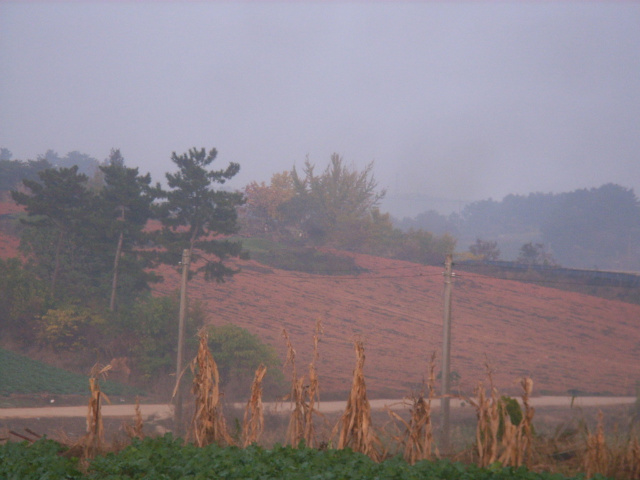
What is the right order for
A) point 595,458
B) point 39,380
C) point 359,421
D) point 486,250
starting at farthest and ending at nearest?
point 486,250
point 39,380
point 359,421
point 595,458

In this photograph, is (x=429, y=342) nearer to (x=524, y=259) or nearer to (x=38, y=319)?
(x=524, y=259)

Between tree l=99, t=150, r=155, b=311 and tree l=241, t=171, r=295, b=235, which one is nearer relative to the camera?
tree l=99, t=150, r=155, b=311

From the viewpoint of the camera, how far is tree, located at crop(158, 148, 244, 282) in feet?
76.5

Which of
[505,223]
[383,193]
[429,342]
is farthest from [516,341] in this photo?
[505,223]

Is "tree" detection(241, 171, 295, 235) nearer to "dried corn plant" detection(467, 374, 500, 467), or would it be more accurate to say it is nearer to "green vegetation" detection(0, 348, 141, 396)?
"green vegetation" detection(0, 348, 141, 396)

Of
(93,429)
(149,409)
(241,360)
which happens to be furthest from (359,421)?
(241,360)

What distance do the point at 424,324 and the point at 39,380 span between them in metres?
15.6

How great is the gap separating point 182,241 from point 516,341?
581 inches

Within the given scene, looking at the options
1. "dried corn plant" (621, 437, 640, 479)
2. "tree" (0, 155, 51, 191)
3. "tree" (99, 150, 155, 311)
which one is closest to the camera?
"dried corn plant" (621, 437, 640, 479)

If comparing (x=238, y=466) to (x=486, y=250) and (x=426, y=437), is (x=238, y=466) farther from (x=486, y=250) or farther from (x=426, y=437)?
(x=486, y=250)

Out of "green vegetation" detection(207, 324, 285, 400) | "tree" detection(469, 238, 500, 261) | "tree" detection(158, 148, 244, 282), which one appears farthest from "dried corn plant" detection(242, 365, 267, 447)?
"tree" detection(469, 238, 500, 261)

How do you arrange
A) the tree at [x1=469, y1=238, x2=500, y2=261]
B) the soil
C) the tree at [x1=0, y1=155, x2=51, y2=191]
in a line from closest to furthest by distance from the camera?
the soil
the tree at [x1=469, y1=238, x2=500, y2=261]
the tree at [x1=0, y1=155, x2=51, y2=191]

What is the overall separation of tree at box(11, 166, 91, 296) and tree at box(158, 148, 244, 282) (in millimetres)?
3823

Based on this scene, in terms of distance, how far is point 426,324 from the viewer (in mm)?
26094
